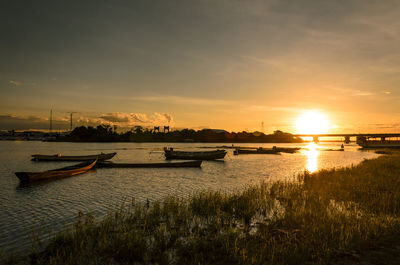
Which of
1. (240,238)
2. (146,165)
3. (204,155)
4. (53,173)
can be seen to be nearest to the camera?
(240,238)

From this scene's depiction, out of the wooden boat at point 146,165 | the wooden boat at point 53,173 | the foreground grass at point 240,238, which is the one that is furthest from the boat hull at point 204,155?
the foreground grass at point 240,238

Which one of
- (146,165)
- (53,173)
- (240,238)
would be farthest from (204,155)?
(240,238)

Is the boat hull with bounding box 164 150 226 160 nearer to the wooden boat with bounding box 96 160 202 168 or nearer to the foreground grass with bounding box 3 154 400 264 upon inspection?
the wooden boat with bounding box 96 160 202 168

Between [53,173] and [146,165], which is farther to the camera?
[146,165]

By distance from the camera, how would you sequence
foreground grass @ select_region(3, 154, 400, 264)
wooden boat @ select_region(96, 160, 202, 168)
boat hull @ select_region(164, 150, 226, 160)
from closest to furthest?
foreground grass @ select_region(3, 154, 400, 264) < wooden boat @ select_region(96, 160, 202, 168) < boat hull @ select_region(164, 150, 226, 160)

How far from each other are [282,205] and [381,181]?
1121cm

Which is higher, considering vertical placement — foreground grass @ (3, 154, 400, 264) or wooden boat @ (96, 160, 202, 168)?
foreground grass @ (3, 154, 400, 264)

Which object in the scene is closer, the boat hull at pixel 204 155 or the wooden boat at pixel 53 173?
the wooden boat at pixel 53 173

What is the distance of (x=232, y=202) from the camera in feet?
50.6

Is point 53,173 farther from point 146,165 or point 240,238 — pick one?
point 240,238

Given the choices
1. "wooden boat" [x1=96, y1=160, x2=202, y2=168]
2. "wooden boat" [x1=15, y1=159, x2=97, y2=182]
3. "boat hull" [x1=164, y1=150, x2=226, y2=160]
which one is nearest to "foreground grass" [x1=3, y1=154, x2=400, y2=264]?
"wooden boat" [x1=15, y1=159, x2=97, y2=182]

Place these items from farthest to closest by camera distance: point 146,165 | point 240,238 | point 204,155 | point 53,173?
point 204,155, point 146,165, point 53,173, point 240,238

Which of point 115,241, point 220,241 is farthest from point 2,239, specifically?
point 220,241

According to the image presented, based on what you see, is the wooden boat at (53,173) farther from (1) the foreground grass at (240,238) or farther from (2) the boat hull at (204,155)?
(2) the boat hull at (204,155)
